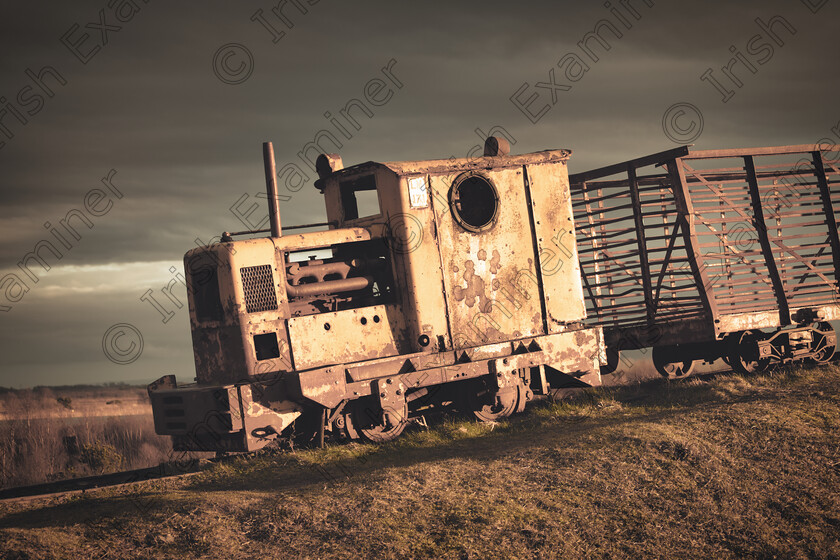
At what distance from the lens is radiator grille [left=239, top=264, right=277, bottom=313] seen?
33.9 ft

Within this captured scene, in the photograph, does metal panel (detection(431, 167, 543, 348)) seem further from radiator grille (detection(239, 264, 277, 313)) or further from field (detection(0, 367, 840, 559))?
radiator grille (detection(239, 264, 277, 313))

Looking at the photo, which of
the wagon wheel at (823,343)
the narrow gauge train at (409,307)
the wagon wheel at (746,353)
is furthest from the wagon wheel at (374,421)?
the wagon wheel at (823,343)

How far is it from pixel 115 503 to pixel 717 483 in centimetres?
570

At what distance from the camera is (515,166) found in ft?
39.1

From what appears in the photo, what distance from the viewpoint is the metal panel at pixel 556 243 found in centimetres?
1211

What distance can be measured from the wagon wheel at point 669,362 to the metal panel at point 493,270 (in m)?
4.40

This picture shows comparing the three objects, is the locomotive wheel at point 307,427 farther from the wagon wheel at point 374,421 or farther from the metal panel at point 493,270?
the metal panel at point 493,270

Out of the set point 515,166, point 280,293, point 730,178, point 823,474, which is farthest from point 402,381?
point 730,178

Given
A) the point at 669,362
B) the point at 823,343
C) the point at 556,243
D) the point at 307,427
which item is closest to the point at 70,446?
the point at 307,427

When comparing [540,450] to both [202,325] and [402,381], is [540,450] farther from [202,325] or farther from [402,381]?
[202,325]

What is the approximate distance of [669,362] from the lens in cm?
1541

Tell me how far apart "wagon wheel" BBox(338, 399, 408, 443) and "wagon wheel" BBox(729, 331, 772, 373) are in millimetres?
6946

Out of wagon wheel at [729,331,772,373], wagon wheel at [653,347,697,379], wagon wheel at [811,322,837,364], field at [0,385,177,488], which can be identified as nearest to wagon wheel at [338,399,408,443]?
field at [0,385,177,488]

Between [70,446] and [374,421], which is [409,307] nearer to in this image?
[374,421]
